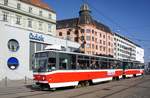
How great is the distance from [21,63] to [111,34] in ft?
257

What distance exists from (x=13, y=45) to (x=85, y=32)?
5518 cm

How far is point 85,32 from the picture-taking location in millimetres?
89375

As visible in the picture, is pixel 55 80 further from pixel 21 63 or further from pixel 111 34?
pixel 111 34

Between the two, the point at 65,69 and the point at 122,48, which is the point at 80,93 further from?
the point at 122,48

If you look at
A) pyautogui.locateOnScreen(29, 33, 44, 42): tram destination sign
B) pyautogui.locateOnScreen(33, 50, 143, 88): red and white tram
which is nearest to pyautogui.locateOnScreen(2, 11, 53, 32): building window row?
pyautogui.locateOnScreen(29, 33, 44, 42): tram destination sign

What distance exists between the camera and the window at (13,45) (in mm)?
35062

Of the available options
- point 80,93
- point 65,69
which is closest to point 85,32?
point 65,69

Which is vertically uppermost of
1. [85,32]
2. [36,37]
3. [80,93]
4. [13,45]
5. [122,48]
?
[85,32]

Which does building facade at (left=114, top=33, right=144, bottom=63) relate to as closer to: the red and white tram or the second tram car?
the red and white tram

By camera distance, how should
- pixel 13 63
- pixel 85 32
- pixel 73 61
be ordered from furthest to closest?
pixel 85 32 → pixel 13 63 → pixel 73 61

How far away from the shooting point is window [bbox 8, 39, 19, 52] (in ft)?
115

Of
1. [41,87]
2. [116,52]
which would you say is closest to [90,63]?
[41,87]

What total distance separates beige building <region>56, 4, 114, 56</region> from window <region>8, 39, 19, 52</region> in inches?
1972

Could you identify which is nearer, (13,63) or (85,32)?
(13,63)
